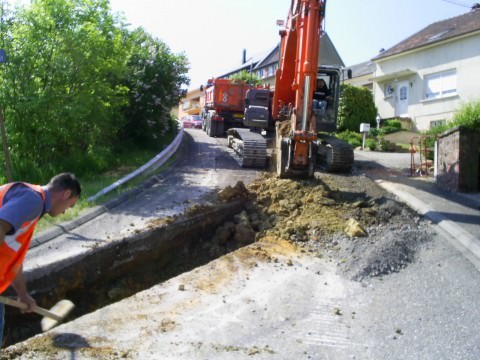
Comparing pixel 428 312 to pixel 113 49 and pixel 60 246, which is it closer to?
pixel 60 246

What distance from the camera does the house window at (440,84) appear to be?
24.6m

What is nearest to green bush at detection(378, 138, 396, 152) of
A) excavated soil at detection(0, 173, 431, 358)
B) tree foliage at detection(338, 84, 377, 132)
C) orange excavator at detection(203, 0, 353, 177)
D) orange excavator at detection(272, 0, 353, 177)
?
orange excavator at detection(203, 0, 353, 177)

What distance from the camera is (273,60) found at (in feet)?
184

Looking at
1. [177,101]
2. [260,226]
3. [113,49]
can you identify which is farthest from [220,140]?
[260,226]

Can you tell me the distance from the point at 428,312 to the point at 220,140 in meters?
16.4

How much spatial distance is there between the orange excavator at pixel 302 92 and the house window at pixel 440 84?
15.5 meters

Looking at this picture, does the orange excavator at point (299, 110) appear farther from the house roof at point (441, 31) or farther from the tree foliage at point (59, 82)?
the house roof at point (441, 31)

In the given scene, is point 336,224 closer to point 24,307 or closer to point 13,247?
point 24,307

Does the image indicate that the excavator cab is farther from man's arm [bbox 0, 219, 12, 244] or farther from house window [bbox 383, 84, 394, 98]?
house window [bbox 383, 84, 394, 98]

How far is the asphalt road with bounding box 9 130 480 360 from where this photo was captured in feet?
14.0

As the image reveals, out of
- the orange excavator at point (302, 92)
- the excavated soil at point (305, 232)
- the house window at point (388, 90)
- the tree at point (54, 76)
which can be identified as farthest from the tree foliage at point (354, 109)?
the tree at point (54, 76)

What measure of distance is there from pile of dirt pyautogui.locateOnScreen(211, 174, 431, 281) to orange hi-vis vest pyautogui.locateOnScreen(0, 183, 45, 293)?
4.13 metres

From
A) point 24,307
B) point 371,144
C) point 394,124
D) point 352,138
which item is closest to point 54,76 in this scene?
point 24,307

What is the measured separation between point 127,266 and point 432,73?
2356 cm
